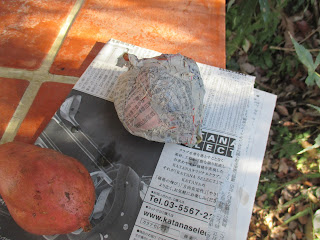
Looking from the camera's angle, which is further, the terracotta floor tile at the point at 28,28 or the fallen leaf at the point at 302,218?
the fallen leaf at the point at 302,218

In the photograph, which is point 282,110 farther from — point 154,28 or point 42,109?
point 42,109

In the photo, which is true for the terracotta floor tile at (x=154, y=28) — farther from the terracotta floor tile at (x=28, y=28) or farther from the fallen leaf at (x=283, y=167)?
the fallen leaf at (x=283, y=167)

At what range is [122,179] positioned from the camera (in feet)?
2.43

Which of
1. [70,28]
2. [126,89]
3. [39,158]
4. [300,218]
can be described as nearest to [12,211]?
[39,158]

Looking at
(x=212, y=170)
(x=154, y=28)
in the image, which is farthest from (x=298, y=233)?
(x=154, y=28)

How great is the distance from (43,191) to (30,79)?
43 cm

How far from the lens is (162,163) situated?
767 mm

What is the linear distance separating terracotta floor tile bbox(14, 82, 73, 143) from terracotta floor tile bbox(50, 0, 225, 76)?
0.10m

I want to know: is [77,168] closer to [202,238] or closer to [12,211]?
[12,211]

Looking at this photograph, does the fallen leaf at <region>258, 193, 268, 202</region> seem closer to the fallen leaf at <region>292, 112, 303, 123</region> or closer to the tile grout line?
the fallen leaf at <region>292, 112, 303, 123</region>

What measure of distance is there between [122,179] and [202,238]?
0.24 m

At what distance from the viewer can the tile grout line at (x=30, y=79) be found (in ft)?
2.50

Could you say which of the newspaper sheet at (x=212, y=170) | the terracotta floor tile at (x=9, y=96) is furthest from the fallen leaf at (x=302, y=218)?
the terracotta floor tile at (x=9, y=96)

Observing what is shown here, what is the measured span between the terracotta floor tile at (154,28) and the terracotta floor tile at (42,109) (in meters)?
0.10
